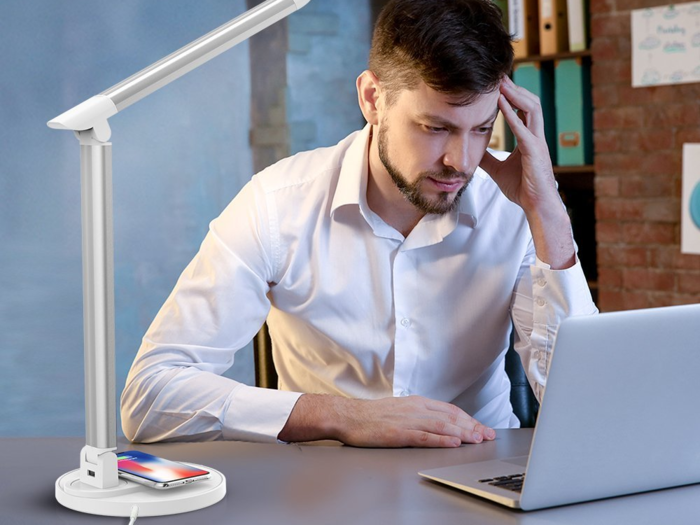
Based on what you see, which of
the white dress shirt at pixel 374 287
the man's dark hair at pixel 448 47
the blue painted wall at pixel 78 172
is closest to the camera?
the man's dark hair at pixel 448 47

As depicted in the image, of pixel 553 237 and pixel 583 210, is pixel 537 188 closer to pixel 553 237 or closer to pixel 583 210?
pixel 553 237

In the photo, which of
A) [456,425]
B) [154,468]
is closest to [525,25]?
[456,425]

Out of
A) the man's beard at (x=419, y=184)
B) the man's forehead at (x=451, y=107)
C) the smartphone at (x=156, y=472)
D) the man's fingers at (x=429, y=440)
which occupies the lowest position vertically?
the man's fingers at (x=429, y=440)

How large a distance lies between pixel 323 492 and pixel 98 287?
317mm

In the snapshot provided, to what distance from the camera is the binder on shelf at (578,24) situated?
3.11 metres

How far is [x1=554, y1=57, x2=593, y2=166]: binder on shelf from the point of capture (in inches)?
123

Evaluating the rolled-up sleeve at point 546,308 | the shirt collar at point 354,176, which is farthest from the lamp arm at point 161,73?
the rolled-up sleeve at point 546,308

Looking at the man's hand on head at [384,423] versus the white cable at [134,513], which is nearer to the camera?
the white cable at [134,513]

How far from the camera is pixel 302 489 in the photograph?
99 cm

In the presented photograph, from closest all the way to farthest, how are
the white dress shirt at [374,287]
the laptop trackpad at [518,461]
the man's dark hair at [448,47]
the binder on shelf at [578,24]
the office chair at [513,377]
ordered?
the laptop trackpad at [518,461] < the man's dark hair at [448,47] < the white dress shirt at [374,287] < the office chair at [513,377] < the binder on shelf at [578,24]

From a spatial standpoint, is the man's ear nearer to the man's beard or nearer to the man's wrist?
the man's beard

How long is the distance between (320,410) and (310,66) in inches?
79.2

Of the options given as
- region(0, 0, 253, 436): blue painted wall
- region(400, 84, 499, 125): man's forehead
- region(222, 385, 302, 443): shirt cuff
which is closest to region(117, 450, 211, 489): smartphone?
region(222, 385, 302, 443): shirt cuff

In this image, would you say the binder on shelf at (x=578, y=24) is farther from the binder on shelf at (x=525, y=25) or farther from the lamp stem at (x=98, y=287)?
the lamp stem at (x=98, y=287)
